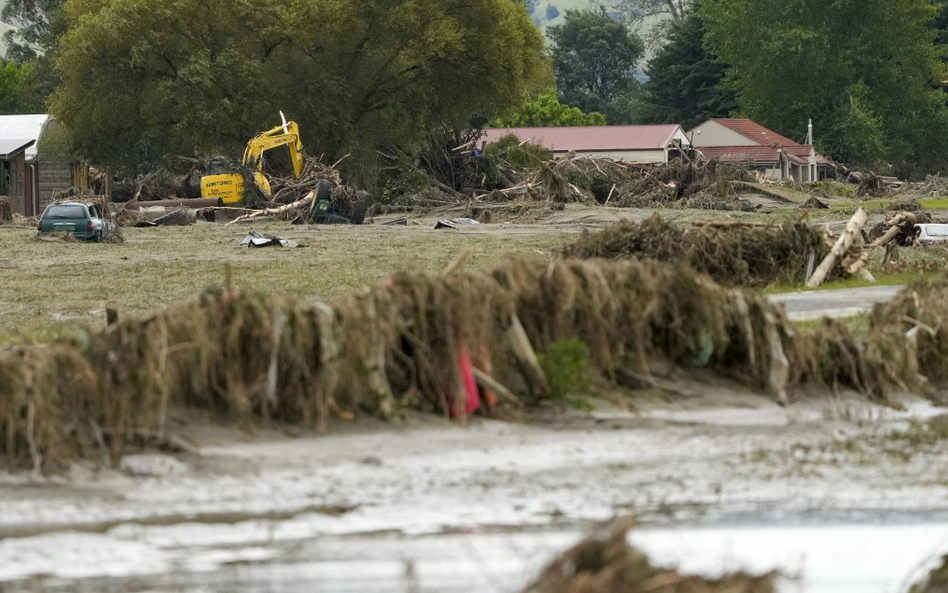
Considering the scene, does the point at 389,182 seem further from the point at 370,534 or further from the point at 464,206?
the point at 370,534

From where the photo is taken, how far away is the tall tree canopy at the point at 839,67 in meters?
115

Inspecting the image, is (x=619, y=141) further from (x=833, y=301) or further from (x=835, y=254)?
(x=833, y=301)

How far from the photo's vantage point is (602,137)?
98688 mm

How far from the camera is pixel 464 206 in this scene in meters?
61.2

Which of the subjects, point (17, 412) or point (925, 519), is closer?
point (925, 519)

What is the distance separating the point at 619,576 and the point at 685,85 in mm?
118409

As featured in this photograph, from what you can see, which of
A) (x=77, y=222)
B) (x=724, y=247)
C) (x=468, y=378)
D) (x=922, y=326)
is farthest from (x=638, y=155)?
(x=468, y=378)

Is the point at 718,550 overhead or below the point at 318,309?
below

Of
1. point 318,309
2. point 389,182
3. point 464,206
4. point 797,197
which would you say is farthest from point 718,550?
point 797,197

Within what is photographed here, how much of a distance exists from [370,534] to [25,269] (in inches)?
923

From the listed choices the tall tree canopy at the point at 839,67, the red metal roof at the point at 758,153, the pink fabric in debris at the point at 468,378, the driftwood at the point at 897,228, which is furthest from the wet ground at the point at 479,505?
the tall tree canopy at the point at 839,67

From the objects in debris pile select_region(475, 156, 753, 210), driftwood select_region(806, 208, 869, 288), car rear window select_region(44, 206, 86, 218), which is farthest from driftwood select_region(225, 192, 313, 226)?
driftwood select_region(806, 208, 869, 288)

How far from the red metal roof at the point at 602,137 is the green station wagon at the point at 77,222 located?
53935 mm

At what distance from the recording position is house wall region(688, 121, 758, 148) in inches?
4348
